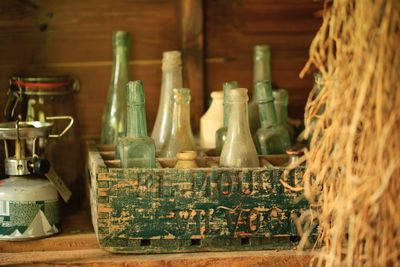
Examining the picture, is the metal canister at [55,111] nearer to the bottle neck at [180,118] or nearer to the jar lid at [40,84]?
the jar lid at [40,84]

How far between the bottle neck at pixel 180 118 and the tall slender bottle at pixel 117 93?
8.3 inches

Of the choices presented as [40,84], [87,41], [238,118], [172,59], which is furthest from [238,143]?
[87,41]

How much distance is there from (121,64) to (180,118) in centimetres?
27

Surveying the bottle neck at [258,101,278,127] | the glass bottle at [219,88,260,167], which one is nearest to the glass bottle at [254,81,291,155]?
the bottle neck at [258,101,278,127]

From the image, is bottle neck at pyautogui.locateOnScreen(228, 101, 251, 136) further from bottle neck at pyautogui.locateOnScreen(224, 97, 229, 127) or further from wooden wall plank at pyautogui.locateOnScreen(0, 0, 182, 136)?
wooden wall plank at pyautogui.locateOnScreen(0, 0, 182, 136)

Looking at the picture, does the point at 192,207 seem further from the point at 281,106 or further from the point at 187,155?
the point at 281,106

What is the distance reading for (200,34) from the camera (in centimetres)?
182

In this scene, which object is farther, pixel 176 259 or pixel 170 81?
pixel 170 81

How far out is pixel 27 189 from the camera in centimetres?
139

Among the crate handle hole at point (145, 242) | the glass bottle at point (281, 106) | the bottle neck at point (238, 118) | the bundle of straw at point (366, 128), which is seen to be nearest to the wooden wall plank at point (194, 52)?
the glass bottle at point (281, 106)

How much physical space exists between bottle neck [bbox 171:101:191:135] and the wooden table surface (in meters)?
0.25

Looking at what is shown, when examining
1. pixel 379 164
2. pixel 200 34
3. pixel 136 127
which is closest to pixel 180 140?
pixel 136 127

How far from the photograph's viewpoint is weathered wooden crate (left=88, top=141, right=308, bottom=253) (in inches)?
51.4

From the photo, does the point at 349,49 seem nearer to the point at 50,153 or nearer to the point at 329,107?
the point at 329,107
